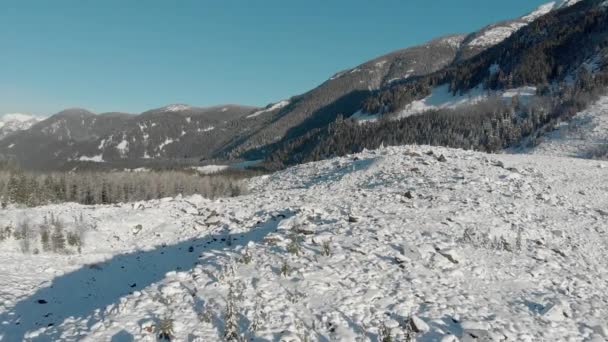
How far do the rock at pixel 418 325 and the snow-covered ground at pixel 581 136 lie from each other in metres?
72.6

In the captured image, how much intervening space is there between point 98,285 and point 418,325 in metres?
14.9

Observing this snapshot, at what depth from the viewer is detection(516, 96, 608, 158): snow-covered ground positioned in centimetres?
7050

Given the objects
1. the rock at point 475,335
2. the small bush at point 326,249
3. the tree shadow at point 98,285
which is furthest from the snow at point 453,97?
the rock at point 475,335

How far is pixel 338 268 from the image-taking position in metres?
13.9

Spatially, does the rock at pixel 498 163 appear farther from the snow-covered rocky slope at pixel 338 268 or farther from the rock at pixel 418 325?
the rock at pixel 418 325

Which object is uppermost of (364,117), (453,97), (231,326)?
(453,97)

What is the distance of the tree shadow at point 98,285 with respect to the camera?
1171cm

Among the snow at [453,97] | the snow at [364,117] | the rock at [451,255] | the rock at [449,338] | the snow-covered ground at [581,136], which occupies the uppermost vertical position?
the snow at [453,97]

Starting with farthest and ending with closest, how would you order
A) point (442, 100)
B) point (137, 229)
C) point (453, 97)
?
point (442, 100)
point (453, 97)
point (137, 229)

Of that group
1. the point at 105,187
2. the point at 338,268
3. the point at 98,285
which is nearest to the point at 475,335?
the point at 338,268

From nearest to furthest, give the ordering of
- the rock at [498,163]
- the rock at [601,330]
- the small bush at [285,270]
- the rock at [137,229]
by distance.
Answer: the rock at [601,330], the small bush at [285,270], the rock at [137,229], the rock at [498,163]

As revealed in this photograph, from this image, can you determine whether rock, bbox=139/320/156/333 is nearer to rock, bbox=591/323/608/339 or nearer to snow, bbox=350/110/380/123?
rock, bbox=591/323/608/339

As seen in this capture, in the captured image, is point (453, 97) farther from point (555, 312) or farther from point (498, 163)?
point (555, 312)

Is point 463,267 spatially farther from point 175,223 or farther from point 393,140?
point 393,140
